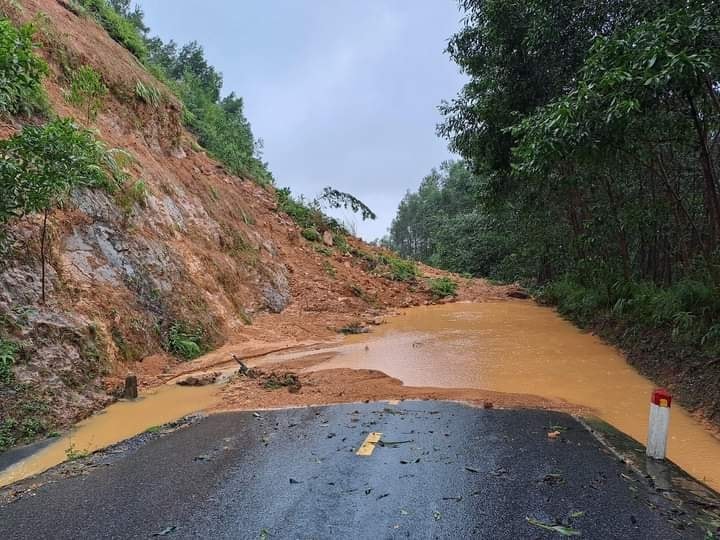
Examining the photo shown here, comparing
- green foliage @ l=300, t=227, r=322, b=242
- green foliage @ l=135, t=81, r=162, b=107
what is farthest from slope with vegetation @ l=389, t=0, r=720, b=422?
green foliage @ l=135, t=81, r=162, b=107

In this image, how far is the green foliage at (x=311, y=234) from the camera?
20.0m

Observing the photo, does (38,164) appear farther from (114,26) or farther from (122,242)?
(114,26)

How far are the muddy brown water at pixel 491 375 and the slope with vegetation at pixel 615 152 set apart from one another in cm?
61

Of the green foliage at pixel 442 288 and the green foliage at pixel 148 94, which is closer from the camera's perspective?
the green foliage at pixel 148 94

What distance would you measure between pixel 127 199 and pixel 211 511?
8.42m

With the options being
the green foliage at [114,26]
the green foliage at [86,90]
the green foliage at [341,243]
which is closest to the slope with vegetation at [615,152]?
the green foliage at [341,243]

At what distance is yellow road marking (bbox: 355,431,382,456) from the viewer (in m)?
4.52

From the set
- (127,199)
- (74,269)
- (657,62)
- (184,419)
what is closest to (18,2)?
(127,199)

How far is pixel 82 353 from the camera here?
6746 millimetres

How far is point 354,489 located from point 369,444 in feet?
3.34

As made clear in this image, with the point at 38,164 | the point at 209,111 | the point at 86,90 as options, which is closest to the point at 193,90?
the point at 209,111

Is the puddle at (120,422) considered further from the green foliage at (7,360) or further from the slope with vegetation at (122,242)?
the green foliage at (7,360)

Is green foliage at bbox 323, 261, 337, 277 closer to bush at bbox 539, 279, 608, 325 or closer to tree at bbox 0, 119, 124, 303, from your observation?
bush at bbox 539, 279, 608, 325

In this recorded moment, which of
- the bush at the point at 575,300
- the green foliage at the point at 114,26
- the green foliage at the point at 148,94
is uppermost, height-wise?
the green foliage at the point at 114,26
